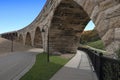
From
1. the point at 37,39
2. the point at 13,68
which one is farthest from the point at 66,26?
the point at 37,39

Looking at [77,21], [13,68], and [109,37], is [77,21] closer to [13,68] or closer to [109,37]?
[13,68]

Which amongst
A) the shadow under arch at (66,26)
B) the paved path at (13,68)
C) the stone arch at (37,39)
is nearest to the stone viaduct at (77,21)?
the shadow under arch at (66,26)

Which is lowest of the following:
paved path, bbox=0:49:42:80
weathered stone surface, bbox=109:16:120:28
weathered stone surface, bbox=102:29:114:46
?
paved path, bbox=0:49:42:80

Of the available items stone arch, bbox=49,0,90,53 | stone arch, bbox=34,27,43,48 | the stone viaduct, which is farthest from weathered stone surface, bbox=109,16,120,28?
stone arch, bbox=34,27,43,48

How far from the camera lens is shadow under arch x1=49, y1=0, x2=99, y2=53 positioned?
2061 centimetres

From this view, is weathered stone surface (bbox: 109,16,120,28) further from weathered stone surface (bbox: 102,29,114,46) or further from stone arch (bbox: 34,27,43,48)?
stone arch (bbox: 34,27,43,48)

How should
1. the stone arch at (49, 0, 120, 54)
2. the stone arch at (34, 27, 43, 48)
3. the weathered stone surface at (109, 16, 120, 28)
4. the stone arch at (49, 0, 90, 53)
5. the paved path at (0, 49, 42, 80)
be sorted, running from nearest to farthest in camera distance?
1. the weathered stone surface at (109, 16, 120, 28)
2. the stone arch at (49, 0, 120, 54)
3. the paved path at (0, 49, 42, 80)
4. the stone arch at (49, 0, 90, 53)
5. the stone arch at (34, 27, 43, 48)

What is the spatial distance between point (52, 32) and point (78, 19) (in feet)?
11.9

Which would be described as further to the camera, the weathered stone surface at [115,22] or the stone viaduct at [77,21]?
the stone viaduct at [77,21]

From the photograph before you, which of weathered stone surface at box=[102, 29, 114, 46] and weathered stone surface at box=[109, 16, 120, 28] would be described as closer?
weathered stone surface at box=[109, 16, 120, 28]

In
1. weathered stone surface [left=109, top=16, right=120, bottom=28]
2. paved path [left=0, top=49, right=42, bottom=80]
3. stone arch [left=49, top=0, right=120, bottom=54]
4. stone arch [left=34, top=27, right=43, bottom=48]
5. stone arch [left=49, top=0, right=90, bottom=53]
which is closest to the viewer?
weathered stone surface [left=109, top=16, right=120, bottom=28]

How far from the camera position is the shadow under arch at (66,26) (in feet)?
67.6

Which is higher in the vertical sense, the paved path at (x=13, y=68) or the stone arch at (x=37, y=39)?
the stone arch at (x=37, y=39)

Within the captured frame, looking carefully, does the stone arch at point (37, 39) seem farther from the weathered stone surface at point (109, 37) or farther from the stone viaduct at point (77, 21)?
the weathered stone surface at point (109, 37)
